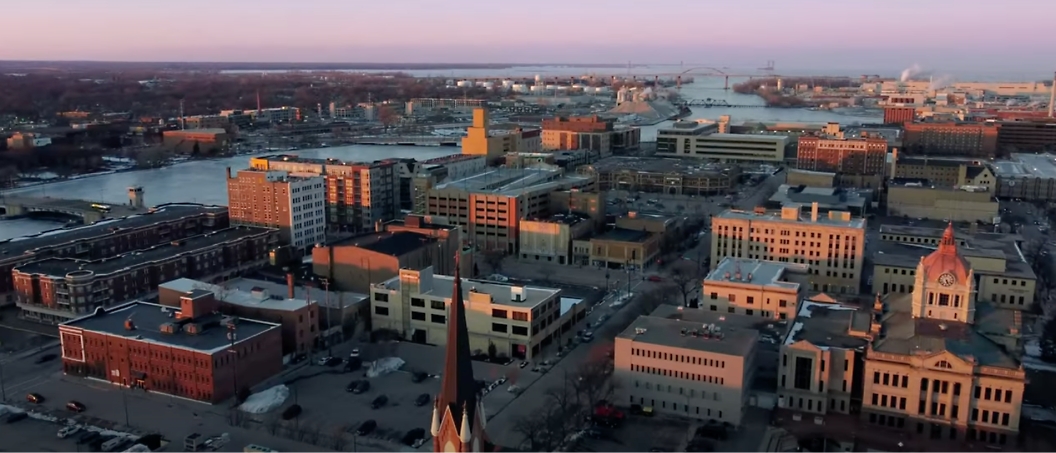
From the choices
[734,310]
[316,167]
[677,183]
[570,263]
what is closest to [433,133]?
[677,183]

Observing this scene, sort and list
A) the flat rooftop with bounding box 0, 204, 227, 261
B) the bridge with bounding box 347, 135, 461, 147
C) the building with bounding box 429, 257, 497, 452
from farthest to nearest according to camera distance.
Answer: the bridge with bounding box 347, 135, 461, 147 → the flat rooftop with bounding box 0, 204, 227, 261 → the building with bounding box 429, 257, 497, 452

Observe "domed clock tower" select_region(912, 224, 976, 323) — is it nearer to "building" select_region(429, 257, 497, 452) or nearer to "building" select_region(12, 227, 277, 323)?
"building" select_region(429, 257, 497, 452)

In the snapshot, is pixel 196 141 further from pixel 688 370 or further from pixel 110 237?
pixel 688 370

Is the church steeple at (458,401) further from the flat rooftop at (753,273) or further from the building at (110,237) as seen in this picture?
→ the building at (110,237)

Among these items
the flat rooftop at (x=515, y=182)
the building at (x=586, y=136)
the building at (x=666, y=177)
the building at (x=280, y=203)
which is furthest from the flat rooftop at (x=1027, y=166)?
the building at (x=280, y=203)

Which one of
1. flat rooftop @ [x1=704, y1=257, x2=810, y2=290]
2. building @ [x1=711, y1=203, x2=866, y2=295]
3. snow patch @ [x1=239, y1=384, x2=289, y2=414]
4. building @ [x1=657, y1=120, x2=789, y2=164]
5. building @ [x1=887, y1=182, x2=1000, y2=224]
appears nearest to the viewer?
snow patch @ [x1=239, y1=384, x2=289, y2=414]

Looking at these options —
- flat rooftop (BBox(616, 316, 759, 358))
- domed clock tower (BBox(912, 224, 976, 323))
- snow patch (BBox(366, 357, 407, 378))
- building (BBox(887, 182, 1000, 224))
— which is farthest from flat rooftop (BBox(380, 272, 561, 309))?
building (BBox(887, 182, 1000, 224))

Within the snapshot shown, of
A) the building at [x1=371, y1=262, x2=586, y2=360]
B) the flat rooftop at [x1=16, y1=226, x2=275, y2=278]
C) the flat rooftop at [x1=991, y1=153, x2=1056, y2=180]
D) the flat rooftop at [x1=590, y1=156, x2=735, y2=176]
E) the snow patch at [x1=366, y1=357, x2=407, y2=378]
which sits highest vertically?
the flat rooftop at [x1=991, y1=153, x2=1056, y2=180]
